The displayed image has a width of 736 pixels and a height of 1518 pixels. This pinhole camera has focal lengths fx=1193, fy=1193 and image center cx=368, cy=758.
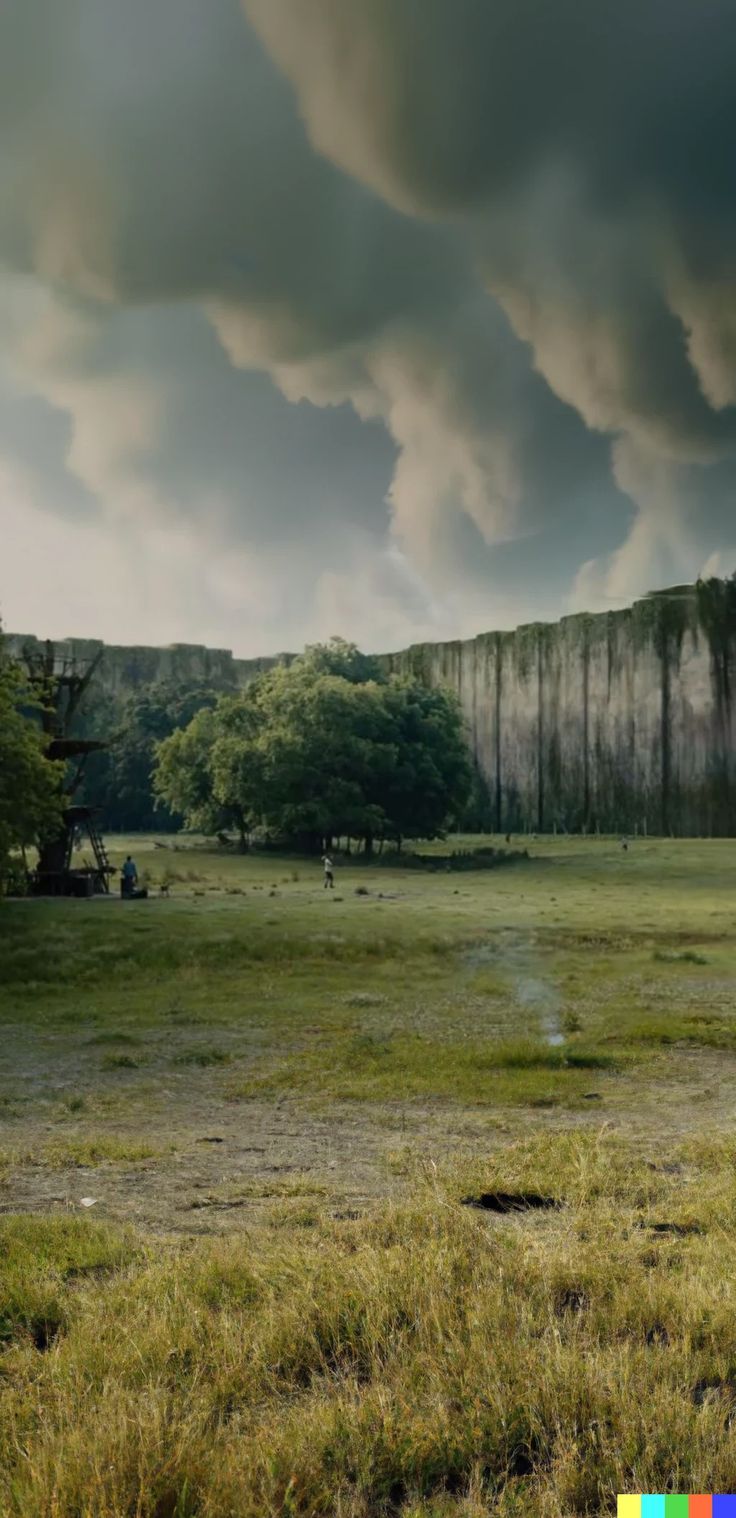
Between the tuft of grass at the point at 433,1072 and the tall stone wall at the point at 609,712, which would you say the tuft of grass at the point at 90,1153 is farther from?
the tall stone wall at the point at 609,712

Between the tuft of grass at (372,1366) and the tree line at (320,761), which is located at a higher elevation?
the tree line at (320,761)

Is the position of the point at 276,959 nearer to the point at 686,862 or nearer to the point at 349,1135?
the point at 349,1135

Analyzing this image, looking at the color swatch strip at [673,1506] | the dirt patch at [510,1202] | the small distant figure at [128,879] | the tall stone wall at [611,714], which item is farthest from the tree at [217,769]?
the color swatch strip at [673,1506]

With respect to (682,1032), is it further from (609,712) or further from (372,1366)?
(609,712)

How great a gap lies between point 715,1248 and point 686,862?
1764 inches

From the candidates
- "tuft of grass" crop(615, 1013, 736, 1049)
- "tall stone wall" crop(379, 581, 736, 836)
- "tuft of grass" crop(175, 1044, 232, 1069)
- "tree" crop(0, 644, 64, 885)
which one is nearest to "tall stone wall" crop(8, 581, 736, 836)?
"tall stone wall" crop(379, 581, 736, 836)

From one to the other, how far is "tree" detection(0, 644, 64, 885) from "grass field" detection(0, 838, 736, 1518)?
826cm

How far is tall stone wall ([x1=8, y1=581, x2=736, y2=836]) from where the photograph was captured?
64.7 m

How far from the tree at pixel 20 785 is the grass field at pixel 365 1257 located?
8.26 m

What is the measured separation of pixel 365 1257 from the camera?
7.12 m

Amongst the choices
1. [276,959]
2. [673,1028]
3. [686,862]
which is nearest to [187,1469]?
[673,1028]

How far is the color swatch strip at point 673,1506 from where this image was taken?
429 cm

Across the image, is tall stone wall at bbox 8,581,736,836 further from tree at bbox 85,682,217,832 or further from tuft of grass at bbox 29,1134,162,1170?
tuft of grass at bbox 29,1134,162,1170

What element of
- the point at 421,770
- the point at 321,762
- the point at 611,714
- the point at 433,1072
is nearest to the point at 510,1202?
the point at 433,1072
